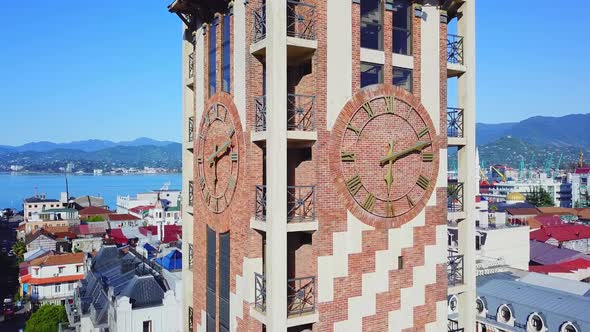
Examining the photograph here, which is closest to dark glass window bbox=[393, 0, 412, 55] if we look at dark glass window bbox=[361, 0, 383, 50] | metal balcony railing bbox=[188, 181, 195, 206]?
dark glass window bbox=[361, 0, 383, 50]

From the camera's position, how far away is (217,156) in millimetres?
12648

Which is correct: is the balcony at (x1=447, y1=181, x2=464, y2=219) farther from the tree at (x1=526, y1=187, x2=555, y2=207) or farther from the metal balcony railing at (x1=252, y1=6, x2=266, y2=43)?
the tree at (x1=526, y1=187, x2=555, y2=207)

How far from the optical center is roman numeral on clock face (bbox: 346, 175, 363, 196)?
34.7 ft

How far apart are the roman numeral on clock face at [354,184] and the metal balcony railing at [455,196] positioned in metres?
3.71

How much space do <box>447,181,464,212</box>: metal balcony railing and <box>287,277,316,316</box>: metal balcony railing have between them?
508 cm

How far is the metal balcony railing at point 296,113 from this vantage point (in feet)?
34.0

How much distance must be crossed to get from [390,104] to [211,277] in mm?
6853

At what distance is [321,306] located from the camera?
10.3m

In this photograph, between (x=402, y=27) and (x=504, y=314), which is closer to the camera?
(x=402, y=27)

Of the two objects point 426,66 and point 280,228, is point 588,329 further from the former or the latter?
point 280,228

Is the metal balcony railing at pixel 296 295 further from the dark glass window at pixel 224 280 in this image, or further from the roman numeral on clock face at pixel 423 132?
the roman numeral on clock face at pixel 423 132

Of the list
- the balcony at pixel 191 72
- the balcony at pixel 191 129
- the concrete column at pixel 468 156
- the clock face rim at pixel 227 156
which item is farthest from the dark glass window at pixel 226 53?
the concrete column at pixel 468 156

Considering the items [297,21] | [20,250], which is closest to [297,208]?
[297,21]

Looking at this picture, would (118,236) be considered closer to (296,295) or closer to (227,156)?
(227,156)
